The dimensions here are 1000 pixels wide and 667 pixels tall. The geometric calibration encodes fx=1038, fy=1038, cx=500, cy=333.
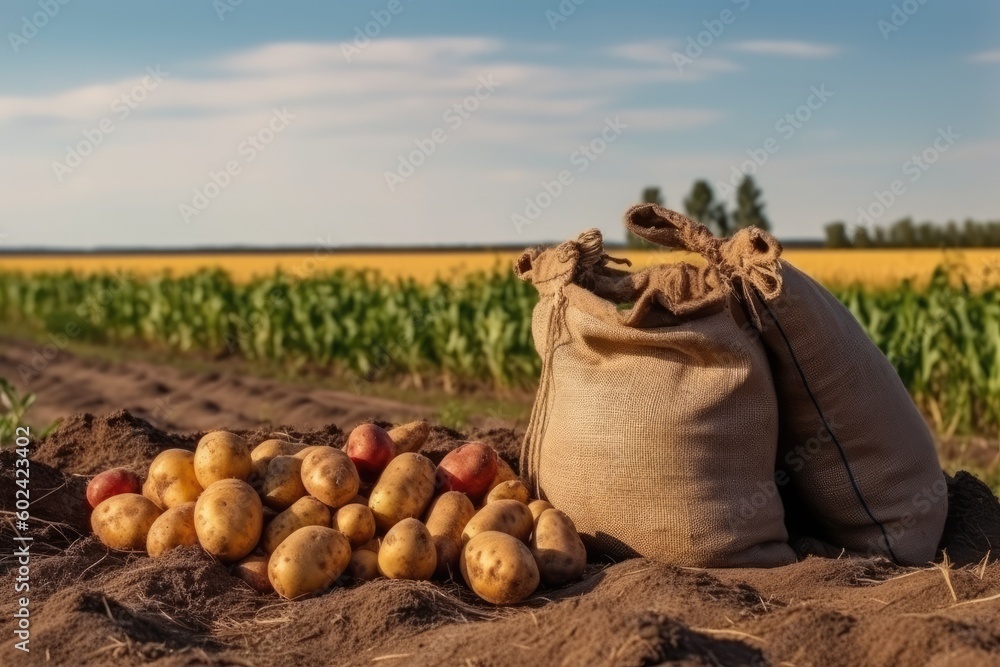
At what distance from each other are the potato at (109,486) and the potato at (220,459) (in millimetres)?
426

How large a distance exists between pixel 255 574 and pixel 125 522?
643 mm

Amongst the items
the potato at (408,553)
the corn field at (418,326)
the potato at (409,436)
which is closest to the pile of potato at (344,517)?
the potato at (408,553)

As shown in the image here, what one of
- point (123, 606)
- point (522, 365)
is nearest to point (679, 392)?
point (123, 606)

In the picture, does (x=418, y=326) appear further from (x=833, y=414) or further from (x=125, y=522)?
(x=833, y=414)

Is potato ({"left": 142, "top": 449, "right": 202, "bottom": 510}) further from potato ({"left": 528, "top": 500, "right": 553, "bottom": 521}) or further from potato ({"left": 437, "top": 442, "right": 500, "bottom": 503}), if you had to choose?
potato ({"left": 528, "top": 500, "right": 553, "bottom": 521})

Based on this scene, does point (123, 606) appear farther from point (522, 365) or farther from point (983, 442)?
point (522, 365)

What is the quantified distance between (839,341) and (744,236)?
1.90 feet

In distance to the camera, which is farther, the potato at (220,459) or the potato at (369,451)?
the potato at (369,451)

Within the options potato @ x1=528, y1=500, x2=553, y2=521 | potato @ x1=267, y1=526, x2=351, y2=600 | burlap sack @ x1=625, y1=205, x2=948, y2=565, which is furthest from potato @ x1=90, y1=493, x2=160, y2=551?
burlap sack @ x1=625, y1=205, x2=948, y2=565

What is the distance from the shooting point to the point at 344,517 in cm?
390

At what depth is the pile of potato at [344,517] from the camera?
3707 millimetres

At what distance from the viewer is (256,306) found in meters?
16.7

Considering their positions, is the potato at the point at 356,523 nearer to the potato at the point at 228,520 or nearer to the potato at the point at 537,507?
the potato at the point at 228,520

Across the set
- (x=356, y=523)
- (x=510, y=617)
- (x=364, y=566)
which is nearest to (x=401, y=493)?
(x=356, y=523)
